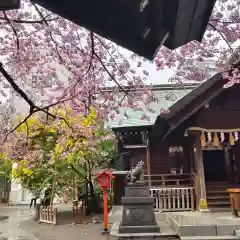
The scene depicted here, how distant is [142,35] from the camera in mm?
2508

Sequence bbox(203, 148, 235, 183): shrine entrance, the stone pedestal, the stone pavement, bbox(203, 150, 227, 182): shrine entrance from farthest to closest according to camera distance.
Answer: bbox(203, 150, 227, 182): shrine entrance < bbox(203, 148, 235, 183): shrine entrance < the stone pavement < the stone pedestal

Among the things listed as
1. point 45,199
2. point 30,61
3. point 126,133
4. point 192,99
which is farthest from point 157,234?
point 45,199

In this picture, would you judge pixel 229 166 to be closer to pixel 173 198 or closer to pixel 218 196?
pixel 218 196

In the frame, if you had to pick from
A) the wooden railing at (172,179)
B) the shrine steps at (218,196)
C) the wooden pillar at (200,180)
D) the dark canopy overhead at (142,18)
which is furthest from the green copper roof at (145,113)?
the dark canopy overhead at (142,18)

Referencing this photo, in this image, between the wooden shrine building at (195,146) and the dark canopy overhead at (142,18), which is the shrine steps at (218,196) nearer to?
the wooden shrine building at (195,146)

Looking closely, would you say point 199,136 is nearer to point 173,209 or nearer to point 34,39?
point 173,209

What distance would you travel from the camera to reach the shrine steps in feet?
39.5

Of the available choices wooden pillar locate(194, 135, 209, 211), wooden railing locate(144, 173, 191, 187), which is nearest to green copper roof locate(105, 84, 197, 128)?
wooden pillar locate(194, 135, 209, 211)

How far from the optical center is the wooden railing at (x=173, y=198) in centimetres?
1239

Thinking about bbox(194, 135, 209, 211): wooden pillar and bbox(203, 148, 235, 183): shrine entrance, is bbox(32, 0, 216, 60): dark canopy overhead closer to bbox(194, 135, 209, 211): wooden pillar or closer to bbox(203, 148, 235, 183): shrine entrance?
bbox(194, 135, 209, 211): wooden pillar

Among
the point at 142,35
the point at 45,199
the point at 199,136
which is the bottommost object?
the point at 45,199

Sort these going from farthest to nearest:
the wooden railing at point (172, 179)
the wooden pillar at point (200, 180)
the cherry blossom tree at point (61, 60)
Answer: the wooden railing at point (172, 179)
the wooden pillar at point (200, 180)
the cherry blossom tree at point (61, 60)

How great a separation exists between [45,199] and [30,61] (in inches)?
413

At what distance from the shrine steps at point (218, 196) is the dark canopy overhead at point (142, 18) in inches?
410
